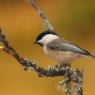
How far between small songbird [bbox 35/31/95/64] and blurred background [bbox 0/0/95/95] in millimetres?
2149

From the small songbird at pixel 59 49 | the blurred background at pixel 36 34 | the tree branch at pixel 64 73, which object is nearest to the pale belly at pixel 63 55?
the small songbird at pixel 59 49

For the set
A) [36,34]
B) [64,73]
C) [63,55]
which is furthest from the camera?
[36,34]

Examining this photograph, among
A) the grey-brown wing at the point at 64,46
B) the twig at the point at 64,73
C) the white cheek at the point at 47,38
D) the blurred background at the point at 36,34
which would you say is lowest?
the twig at the point at 64,73

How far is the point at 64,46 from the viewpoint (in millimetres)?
3465

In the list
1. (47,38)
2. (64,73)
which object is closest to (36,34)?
(47,38)

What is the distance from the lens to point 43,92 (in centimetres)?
589

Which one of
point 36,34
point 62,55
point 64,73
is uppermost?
point 36,34

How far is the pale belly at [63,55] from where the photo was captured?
3.43 m

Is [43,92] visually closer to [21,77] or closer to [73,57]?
[21,77]

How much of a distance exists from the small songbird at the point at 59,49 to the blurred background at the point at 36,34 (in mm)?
2149

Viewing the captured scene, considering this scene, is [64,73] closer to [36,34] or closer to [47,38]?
[47,38]

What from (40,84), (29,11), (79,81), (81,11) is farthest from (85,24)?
(79,81)

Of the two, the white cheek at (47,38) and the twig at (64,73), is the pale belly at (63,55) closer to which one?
the white cheek at (47,38)

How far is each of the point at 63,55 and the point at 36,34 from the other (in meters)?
3.35
